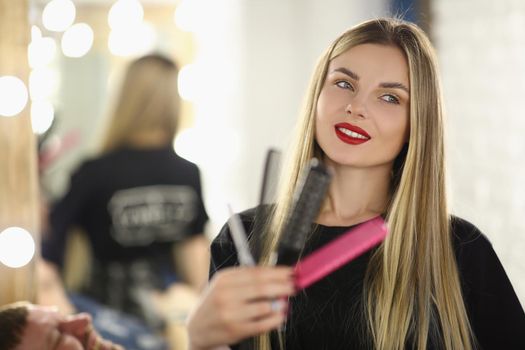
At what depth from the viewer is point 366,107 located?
0.98 meters

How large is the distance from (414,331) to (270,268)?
1.04 ft

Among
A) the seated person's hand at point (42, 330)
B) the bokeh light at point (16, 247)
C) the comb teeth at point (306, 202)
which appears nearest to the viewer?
the comb teeth at point (306, 202)

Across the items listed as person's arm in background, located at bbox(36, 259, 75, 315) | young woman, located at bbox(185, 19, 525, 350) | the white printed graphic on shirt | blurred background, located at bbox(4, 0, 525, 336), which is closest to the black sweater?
young woman, located at bbox(185, 19, 525, 350)

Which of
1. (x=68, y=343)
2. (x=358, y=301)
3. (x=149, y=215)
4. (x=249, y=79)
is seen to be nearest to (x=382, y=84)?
(x=358, y=301)

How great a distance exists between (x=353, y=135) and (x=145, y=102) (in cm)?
146

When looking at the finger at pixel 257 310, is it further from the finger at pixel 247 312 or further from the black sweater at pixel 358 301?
the black sweater at pixel 358 301

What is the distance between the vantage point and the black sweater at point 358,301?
3.24ft

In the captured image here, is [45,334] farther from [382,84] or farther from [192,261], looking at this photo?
[192,261]

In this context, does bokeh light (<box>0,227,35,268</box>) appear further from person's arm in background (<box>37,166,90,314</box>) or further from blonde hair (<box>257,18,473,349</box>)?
person's arm in background (<box>37,166,90,314</box>)

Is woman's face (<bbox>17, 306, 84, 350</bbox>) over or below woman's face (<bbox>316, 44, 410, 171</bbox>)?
below

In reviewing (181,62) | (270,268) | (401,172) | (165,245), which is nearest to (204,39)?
(181,62)

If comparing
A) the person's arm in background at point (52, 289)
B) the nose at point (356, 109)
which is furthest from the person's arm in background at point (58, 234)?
the nose at point (356, 109)

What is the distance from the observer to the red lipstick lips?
98cm

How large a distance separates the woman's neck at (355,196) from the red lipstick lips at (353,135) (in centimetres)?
6
